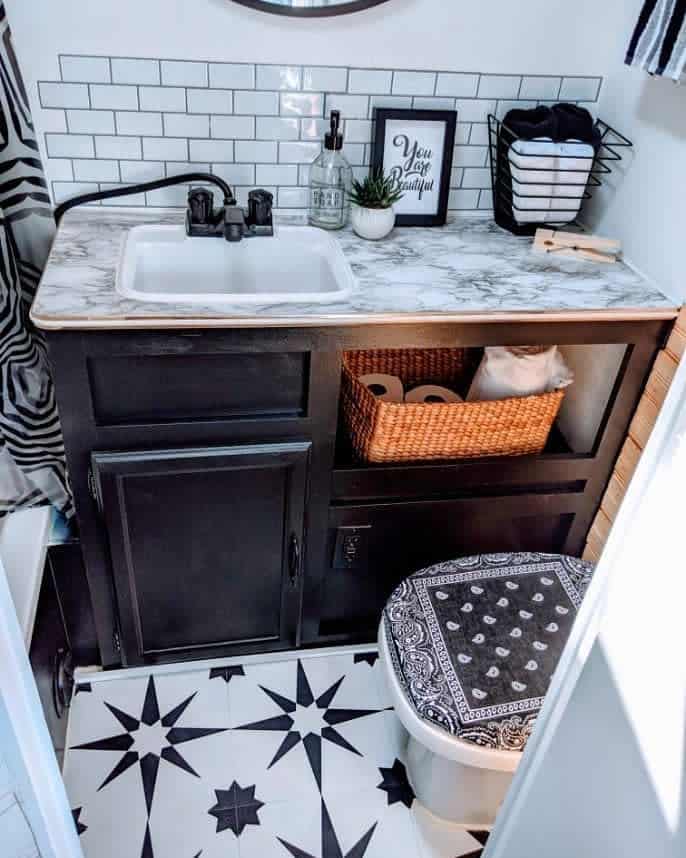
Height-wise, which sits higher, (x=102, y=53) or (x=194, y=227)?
(x=102, y=53)

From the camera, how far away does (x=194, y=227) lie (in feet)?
5.23

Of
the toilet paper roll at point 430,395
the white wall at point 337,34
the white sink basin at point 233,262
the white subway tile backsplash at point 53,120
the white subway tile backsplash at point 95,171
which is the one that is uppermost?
the white wall at point 337,34

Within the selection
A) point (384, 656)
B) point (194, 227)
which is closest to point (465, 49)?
point (194, 227)

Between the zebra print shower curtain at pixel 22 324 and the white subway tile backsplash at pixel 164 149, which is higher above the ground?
the white subway tile backsplash at pixel 164 149

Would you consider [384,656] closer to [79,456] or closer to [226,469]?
[226,469]

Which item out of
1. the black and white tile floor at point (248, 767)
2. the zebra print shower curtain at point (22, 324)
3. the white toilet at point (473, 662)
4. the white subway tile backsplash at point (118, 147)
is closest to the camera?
the white toilet at point (473, 662)

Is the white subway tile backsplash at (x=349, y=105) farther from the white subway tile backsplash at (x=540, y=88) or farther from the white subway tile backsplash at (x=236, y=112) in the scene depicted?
the white subway tile backsplash at (x=540, y=88)

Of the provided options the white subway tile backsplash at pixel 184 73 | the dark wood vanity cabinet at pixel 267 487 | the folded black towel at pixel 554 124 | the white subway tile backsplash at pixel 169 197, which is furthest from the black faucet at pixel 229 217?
the folded black towel at pixel 554 124

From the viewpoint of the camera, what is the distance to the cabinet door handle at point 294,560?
1.64 meters

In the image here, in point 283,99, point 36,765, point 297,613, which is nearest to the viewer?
point 36,765

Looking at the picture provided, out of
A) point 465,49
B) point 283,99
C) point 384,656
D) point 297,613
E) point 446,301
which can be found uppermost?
point 465,49

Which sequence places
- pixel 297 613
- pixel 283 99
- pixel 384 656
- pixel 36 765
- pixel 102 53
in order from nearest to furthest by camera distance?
1. pixel 36 765
2. pixel 384 656
3. pixel 102 53
4. pixel 283 99
5. pixel 297 613

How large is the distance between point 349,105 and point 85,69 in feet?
1.88

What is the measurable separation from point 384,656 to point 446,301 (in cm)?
70
